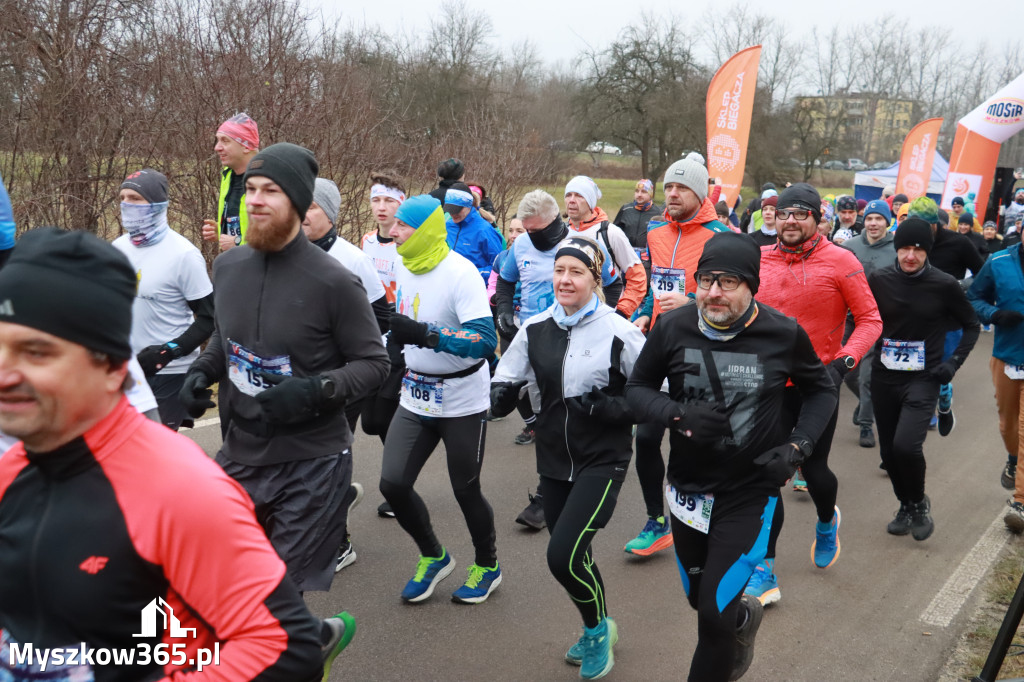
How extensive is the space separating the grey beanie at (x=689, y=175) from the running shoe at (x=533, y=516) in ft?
7.51

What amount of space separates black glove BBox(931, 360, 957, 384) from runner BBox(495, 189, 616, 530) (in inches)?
90.2

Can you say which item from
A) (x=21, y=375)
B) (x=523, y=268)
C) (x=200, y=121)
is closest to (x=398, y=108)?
(x=200, y=121)

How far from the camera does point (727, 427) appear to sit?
139 inches

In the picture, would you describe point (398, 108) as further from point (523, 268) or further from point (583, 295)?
point (583, 295)

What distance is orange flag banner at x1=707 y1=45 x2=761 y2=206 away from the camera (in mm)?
16312

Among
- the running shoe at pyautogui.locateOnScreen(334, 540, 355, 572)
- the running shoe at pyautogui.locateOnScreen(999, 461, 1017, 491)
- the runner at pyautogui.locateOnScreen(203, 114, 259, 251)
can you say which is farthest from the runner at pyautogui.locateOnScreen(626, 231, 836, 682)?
the running shoe at pyautogui.locateOnScreen(999, 461, 1017, 491)

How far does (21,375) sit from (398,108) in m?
14.2

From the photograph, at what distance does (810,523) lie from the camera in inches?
241

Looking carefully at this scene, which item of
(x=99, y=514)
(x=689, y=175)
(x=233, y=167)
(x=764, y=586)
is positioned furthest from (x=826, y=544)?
(x=99, y=514)

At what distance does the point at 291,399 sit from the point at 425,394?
1.64 meters

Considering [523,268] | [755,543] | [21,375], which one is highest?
[21,375]

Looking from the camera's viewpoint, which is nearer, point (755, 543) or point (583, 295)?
point (755, 543)

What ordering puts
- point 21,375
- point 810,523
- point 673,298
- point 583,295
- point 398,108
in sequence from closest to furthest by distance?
1. point 21,375
2. point 583,295
3. point 673,298
4. point 810,523
5. point 398,108

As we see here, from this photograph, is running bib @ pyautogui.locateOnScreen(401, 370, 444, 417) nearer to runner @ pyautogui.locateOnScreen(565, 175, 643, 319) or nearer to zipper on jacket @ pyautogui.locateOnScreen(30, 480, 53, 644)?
runner @ pyautogui.locateOnScreen(565, 175, 643, 319)
